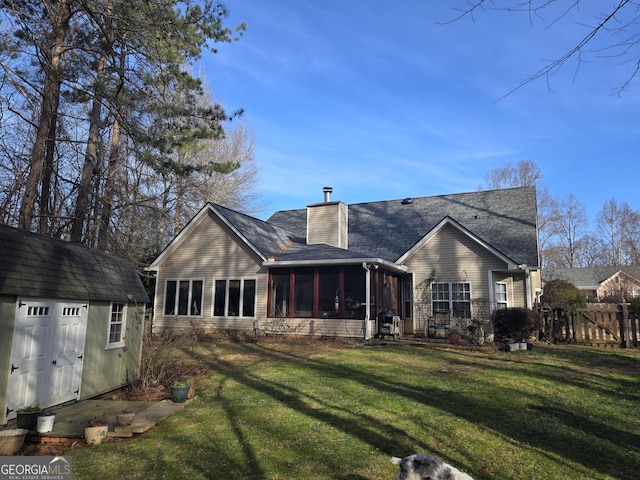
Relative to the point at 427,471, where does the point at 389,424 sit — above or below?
below

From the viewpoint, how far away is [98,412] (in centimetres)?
779

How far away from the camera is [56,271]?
8133mm

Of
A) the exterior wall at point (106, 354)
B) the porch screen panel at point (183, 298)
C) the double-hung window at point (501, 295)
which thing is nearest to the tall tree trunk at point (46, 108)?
the exterior wall at point (106, 354)

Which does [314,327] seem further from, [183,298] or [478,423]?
[478,423]

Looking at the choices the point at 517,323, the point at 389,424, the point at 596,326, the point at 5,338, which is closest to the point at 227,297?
the point at 517,323

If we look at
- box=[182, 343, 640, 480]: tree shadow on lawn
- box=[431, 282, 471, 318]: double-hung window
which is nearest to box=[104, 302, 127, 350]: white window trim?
box=[182, 343, 640, 480]: tree shadow on lawn

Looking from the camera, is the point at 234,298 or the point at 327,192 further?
the point at 327,192

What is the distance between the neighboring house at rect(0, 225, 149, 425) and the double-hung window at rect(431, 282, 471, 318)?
12.3 meters

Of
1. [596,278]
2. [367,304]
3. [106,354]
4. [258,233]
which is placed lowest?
[106,354]

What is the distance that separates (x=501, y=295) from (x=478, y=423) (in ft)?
40.7

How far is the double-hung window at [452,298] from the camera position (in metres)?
17.7

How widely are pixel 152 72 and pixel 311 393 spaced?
989cm

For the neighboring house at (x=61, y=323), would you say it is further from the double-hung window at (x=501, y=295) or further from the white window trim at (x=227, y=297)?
the double-hung window at (x=501, y=295)

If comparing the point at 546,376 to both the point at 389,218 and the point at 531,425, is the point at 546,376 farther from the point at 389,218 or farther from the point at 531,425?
the point at 389,218
